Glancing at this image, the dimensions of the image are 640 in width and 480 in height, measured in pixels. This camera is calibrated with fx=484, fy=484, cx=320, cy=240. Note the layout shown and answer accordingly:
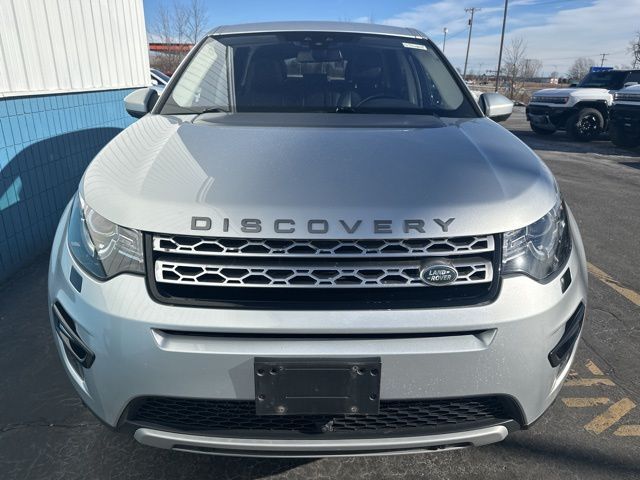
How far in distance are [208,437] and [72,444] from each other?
943mm

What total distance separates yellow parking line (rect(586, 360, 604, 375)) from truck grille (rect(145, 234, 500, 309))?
154 cm

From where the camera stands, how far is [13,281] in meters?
3.54

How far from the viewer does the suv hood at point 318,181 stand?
4.73 ft

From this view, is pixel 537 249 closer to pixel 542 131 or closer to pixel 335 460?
pixel 335 460

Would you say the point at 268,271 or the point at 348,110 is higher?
the point at 348,110

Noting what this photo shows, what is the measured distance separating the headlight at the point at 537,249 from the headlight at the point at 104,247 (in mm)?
1132

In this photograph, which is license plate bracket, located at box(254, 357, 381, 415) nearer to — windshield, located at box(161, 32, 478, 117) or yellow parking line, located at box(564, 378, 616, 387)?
windshield, located at box(161, 32, 478, 117)

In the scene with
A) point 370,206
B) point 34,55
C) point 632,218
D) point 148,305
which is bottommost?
point 632,218

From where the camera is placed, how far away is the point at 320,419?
1491 millimetres

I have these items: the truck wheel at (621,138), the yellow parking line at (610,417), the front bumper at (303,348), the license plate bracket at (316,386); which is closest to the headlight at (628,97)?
the truck wheel at (621,138)

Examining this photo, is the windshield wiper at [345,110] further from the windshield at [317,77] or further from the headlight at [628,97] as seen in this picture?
the headlight at [628,97]

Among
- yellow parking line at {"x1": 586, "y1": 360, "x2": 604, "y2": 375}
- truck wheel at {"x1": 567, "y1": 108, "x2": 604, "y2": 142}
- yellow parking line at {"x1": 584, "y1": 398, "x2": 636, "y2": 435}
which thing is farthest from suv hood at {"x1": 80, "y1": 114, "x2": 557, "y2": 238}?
truck wheel at {"x1": 567, "y1": 108, "x2": 604, "y2": 142}

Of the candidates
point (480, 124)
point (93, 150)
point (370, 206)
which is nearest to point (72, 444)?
point (370, 206)

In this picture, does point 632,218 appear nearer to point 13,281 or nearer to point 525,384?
point 525,384
